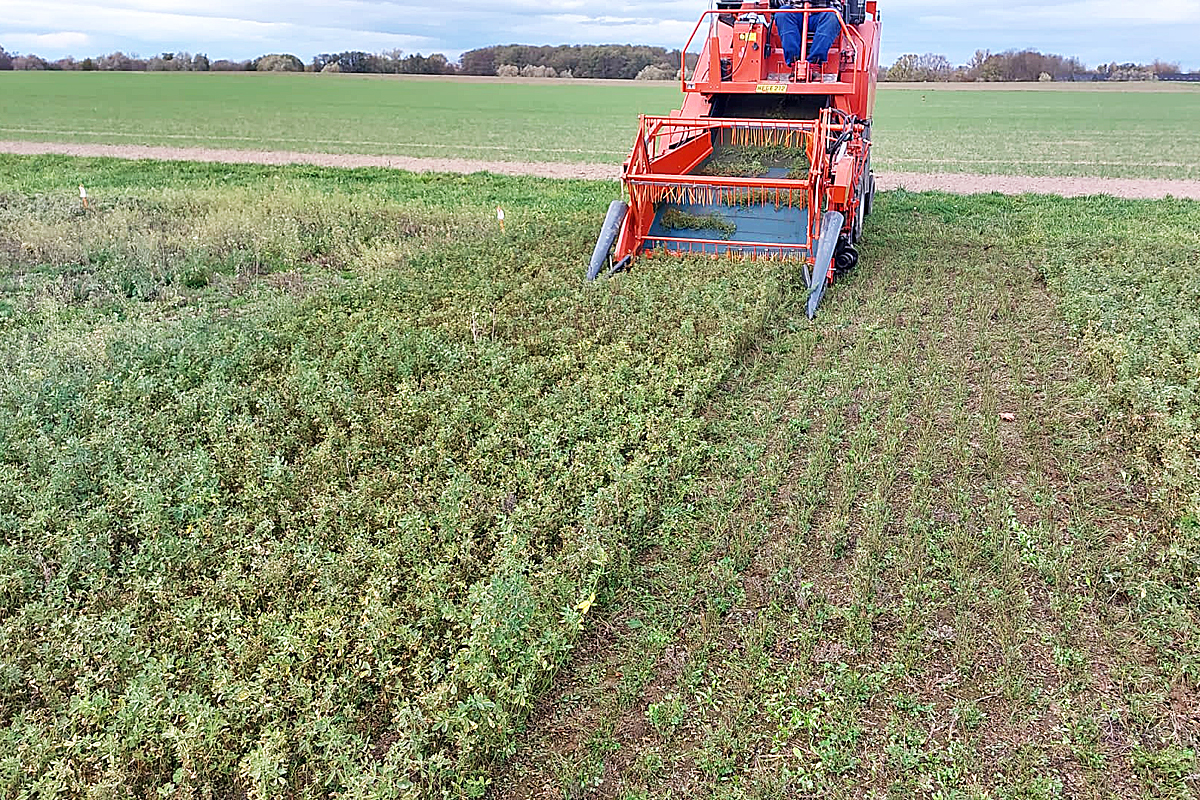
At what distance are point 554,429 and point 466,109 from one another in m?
39.0

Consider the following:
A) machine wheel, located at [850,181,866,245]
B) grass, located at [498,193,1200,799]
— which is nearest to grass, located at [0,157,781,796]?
grass, located at [498,193,1200,799]

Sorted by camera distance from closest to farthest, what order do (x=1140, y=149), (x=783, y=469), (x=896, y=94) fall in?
1. (x=783, y=469)
2. (x=1140, y=149)
3. (x=896, y=94)

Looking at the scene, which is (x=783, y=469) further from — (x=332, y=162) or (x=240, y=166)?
(x=332, y=162)

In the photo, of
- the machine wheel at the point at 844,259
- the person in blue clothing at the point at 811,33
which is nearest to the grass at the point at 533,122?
the person in blue clothing at the point at 811,33

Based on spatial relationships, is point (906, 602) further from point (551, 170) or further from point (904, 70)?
point (904, 70)

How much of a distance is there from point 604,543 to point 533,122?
1297 inches

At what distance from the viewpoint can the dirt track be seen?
54.9 feet

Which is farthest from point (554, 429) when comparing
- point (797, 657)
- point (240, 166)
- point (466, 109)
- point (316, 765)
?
point (466, 109)

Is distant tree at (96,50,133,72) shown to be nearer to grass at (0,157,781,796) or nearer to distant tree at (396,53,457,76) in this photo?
distant tree at (396,53,457,76)

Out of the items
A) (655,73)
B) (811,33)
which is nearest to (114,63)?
(655,73)

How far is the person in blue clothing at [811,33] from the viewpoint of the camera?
33.9 feet

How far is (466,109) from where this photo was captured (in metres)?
40.9

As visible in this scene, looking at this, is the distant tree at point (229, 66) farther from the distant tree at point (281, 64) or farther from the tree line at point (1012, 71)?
the tree line at point (1012, 71)

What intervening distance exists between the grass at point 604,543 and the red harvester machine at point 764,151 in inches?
30.5
